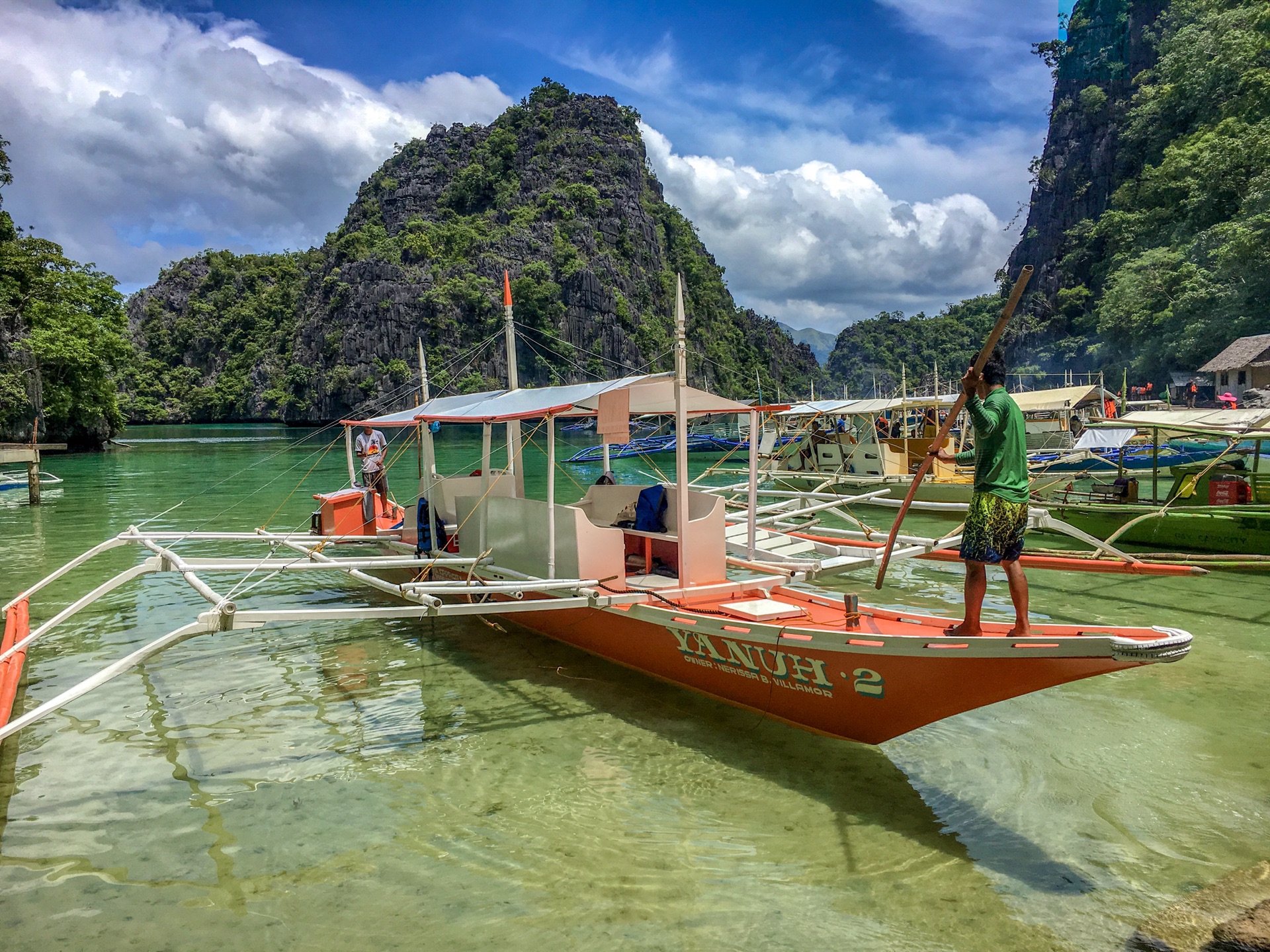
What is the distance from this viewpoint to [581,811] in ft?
18.1

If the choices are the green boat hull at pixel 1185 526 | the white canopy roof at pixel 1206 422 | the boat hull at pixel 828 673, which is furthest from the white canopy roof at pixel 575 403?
the green boat hull at pixel 1185 526

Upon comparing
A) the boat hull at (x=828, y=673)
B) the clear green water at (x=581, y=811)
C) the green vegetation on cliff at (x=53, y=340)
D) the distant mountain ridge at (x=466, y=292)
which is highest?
the distant mountain ridge at (x=466, y=292)

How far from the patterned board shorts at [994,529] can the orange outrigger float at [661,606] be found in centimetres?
54

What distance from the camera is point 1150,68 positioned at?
248ft

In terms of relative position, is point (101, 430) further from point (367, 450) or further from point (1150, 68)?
point (1150, 68)

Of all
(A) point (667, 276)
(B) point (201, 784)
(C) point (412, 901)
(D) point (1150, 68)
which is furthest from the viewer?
(A) point (667, 276)

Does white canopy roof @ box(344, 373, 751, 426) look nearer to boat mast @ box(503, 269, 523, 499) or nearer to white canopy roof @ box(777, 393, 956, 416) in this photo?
boat mast @ box(503, 269, 523, 499)

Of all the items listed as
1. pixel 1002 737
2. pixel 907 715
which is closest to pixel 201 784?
pixel 907 715

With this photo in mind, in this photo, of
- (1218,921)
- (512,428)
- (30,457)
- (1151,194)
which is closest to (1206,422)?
(1218,921)

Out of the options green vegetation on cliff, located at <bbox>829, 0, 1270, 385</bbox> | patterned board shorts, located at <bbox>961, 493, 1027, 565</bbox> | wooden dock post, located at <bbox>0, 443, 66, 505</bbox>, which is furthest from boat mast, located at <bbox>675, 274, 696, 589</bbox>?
green vegetation on cliff, located at <bbox>829, 0, 1270, 385</bbox>

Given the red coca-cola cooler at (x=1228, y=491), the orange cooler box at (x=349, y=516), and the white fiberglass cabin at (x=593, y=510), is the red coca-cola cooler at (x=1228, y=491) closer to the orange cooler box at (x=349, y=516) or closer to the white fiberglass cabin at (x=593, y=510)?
the white fiberglass cabin at (x=593, y=510)

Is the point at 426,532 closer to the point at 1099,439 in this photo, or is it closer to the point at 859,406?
the point at 859,406

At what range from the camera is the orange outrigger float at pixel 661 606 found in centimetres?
500

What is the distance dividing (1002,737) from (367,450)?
11846mm
